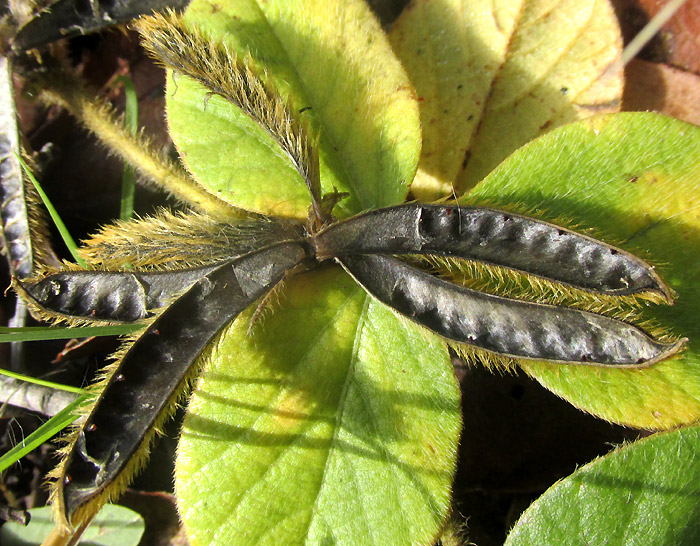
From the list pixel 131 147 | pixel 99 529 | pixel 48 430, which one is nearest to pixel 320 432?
pixel 48 430

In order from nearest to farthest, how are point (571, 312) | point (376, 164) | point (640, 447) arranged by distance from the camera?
point (571, 312) < point (640, 447) < point (376, 164)

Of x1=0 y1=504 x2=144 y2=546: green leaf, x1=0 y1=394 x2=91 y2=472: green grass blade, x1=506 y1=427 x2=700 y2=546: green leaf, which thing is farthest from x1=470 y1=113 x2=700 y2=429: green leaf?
x1=0 y1=504 x2=144 y2=546: green leaf

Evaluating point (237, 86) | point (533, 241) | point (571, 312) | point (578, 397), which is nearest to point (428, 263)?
point (533, 241)

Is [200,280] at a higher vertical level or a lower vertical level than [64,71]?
lower

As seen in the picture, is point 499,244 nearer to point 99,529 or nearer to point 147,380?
point 147,380

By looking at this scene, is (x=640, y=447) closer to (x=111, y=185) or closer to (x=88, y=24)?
(x=111, y=185)

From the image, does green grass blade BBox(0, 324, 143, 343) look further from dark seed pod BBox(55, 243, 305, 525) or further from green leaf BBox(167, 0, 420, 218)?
green leaf BBox(167, 0, 420, 218)
